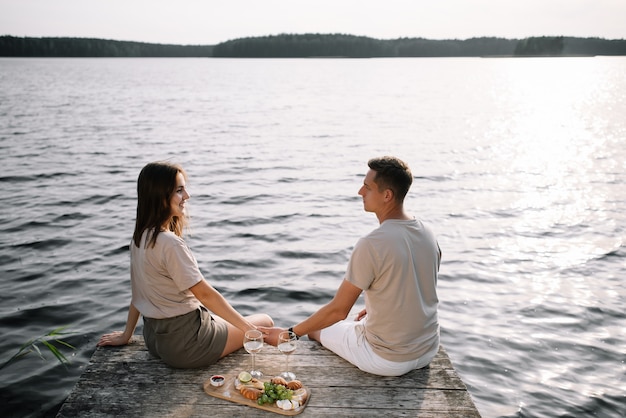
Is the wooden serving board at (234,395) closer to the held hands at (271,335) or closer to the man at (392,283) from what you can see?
the held hands at (271,335)

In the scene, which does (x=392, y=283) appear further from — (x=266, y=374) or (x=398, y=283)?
(x=266, y=374)

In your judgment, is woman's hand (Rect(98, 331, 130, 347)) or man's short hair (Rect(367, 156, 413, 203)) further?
woman's hand (Rect(98, 331, 130, 347))

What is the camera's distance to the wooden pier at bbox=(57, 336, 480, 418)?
434 centimetres

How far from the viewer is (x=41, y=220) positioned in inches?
522

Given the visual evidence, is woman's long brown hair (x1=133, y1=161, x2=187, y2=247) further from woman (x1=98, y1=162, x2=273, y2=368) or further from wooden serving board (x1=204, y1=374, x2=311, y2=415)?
wooden serving board (x1=204, y1=374, x2=311, y2=415)

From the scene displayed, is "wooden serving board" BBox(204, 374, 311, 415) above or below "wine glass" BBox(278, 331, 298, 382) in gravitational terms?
below

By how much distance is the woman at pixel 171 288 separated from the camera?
15.1ft

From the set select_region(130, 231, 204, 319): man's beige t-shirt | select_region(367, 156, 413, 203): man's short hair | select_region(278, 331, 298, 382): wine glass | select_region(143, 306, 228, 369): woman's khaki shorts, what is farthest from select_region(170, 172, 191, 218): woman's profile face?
select_region(367, 156, 413, 203): man's short hair

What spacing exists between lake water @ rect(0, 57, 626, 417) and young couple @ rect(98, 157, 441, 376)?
2.56 metres

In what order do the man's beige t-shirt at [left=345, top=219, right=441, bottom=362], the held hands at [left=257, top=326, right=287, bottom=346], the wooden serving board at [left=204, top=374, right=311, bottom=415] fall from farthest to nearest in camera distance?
the held hands at [left=257, top=326, right=287, bottom=346]
the man's beige t-shirt at [left=345, top=219, right=441, bottom=362]
the wooden serving board at [left=204, top=374, right=311, bottom=415]

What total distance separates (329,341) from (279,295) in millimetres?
4349

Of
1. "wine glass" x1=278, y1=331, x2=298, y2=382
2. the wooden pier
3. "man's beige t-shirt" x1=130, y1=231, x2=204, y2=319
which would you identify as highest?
"man's beige t-shirt" x1=130, y1=231, x2=204, y2=319

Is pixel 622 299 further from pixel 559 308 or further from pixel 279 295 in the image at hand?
pixel 279 295

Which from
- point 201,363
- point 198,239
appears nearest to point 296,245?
point 198,239
